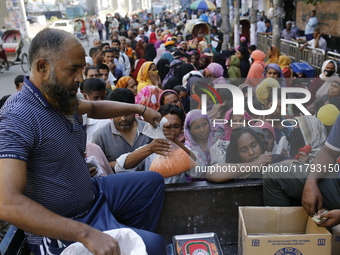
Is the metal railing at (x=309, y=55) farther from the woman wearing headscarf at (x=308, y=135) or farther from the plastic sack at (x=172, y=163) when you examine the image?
the plastic sack at (x=172, y=163)

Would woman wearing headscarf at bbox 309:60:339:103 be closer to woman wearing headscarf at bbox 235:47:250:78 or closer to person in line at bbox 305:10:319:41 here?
woman wearing headscarf at bbox 235:47:250:78

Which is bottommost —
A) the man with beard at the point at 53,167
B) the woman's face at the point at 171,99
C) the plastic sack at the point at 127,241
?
the woman's face at the point at 171,99

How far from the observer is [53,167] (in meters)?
1.71

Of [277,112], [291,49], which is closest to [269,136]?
[277,112]

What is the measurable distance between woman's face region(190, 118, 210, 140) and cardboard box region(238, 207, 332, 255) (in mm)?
1052

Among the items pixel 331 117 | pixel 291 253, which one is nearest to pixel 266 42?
pixel 331 117

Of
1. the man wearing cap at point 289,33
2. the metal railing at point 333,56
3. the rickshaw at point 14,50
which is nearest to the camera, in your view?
the metal railing at point 333,56

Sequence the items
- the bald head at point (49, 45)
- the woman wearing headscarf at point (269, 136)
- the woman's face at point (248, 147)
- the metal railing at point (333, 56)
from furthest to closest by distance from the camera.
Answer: the metal railing at point (333, 56) < the woman wearing headscarf at point (269, 136) < the woman's face at point (248, 147) < the bald head at point (49, 45)

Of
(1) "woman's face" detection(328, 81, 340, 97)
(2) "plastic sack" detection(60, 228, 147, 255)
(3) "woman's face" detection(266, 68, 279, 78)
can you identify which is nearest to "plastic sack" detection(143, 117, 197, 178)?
(2) "plastic sack" detection(60, 228, 147, 255)

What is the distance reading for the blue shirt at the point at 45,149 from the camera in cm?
154

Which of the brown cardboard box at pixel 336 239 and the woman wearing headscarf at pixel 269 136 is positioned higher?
the woman wearing headscarf at pixel 269 136

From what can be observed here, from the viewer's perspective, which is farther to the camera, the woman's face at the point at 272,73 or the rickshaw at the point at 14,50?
the rickshaw at the point at 14,50

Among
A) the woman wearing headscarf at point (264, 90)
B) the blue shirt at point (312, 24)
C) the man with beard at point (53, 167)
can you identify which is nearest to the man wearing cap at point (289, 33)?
the blue shirt at point (312, 24)

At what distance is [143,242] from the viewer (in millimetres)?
1764
